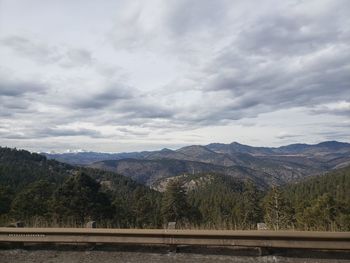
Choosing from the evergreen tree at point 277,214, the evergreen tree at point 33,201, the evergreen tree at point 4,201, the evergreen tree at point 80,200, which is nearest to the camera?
the evergreen tree at point 277,214

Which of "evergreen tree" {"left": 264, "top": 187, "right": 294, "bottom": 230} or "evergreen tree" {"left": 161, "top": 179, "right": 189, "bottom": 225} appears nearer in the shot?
"evergreen tree" {"left": 264, "top": 187, "right": 294, "bottom": 230}

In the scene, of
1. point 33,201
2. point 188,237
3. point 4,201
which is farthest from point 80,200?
point 188,237

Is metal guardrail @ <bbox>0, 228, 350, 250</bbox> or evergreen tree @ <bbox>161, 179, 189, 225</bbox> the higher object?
metal guardrail @ <bbox>0, 228, 350, 250</bbox>

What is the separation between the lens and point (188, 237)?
6980 mm

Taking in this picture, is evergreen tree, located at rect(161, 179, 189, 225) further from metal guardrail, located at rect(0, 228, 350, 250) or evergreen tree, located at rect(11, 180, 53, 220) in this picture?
metal guardrail, located at rect(0, 228, 350, 250)

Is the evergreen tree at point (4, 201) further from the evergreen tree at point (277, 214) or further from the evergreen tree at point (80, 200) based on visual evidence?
the evergreen tree at point (277, 214)

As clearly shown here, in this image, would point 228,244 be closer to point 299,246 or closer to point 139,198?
point 299,246

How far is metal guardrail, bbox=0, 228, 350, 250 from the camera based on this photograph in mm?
6137

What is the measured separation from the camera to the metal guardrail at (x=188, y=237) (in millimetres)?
6137

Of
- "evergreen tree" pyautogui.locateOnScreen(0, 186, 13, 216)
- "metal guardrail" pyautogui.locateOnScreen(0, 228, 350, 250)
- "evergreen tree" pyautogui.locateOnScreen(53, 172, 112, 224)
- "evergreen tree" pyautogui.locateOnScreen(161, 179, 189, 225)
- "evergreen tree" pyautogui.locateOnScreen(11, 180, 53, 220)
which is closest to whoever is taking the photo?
"metal guardrail" pyautogui.locateOnScreen(0, 228, 350, 250)

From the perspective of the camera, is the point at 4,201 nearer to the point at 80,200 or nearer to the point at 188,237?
the point at 80,200

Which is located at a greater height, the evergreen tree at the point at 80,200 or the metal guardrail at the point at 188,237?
the metal guardrail at the point at 188,237

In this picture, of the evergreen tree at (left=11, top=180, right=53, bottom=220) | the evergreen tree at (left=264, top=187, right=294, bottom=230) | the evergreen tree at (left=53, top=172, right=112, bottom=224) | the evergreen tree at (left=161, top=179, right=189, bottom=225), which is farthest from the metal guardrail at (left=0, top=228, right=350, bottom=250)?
the evergreen tree at (left=161, top=179, right=189, bottom=225)

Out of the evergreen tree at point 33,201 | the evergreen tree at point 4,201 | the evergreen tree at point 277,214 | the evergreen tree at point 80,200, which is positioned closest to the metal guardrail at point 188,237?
the evergreen tree at point 277,214
